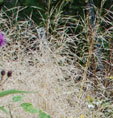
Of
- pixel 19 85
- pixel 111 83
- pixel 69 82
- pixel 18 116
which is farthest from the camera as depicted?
pixel 111 83

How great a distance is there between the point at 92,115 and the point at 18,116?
771 mm

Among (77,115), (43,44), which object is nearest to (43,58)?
(43,44)

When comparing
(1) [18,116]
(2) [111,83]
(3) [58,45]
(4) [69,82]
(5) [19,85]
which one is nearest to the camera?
(1) [18,116]

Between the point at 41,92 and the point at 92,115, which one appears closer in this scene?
the point at 41,92

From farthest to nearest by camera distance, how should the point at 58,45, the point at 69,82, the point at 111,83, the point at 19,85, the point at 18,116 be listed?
the point at 111,83
the point at 58,45
the point at 69,82
the point at 19,85
the point at 18,116

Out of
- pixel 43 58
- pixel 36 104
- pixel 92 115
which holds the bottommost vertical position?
pixel 92 115

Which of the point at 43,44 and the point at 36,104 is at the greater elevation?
the point at 43,44

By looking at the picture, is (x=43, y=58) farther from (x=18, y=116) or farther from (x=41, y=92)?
(x=18, y=116)

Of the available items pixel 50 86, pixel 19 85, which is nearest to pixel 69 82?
pixel 50 86

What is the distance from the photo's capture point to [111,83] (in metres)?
4.14

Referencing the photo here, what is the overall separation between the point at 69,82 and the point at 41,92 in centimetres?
38

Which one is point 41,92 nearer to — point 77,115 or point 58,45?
point 77,115

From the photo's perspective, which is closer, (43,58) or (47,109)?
(47,109)

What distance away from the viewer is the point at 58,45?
12.6ft
